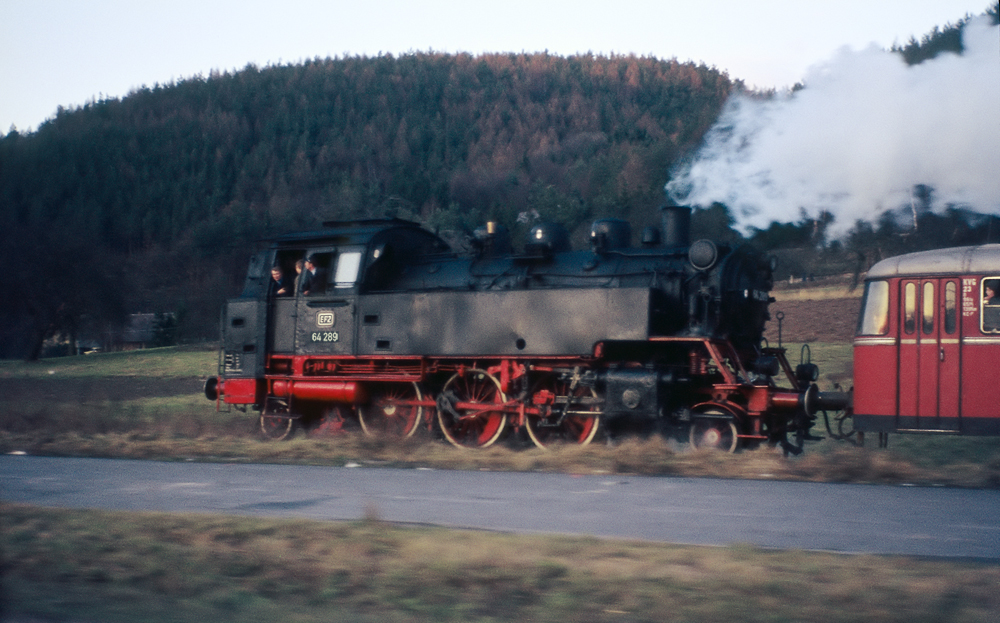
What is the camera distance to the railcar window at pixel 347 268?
14969 mm

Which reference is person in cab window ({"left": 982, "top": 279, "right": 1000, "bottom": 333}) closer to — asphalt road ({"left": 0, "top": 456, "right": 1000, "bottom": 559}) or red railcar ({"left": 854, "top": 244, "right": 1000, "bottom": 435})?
red railcar ({"left": 854, "top": 244, "right": 1000, "bottom": 435})

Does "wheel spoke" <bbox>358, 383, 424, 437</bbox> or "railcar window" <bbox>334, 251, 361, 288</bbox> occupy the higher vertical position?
"railcar window" <bbox>334, 251, 361, 288</bbox>

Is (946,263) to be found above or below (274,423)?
above

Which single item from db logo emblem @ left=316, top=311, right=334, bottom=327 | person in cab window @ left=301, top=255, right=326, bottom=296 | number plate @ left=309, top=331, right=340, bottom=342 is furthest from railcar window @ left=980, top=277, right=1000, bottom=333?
person in cab window @ left=301, top=255, right=326, bottom=296

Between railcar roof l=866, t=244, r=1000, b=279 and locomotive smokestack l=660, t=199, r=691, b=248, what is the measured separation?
2.95 metres

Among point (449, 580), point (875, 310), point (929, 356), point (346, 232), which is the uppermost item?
point (346, 232)

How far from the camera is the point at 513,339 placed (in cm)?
1355

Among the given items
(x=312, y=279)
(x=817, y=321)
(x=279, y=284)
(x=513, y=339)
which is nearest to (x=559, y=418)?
(x=513, y=339)

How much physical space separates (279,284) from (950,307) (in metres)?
10.5

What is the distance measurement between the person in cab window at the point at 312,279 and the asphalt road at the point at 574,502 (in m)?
4.93

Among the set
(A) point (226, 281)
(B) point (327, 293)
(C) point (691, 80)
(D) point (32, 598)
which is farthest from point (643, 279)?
(C) point (691, 80)

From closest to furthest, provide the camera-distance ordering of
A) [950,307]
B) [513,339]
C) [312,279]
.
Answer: [950,307] → [513,339] → [312,279]

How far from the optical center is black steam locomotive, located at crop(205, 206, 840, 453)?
496 inches

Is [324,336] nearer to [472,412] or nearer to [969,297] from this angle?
[472,412]
